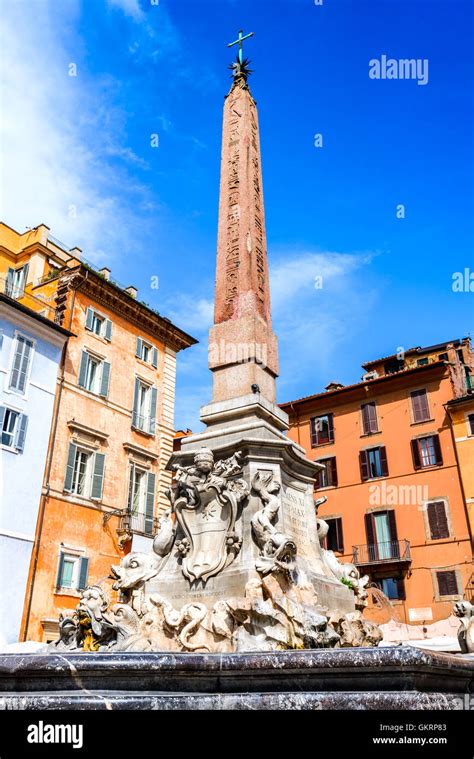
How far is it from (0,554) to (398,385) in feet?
58.0

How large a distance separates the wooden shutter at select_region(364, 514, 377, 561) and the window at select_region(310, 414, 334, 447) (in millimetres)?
4135

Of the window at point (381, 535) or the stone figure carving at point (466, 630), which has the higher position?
the window at point (381, 535)

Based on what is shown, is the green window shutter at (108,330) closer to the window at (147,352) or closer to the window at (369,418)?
the window at (147,352)

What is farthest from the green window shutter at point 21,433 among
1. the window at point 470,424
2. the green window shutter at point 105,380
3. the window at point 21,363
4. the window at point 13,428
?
the window at point 470,424

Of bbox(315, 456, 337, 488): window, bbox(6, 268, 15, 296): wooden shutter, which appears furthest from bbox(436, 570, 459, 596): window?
bbox(6, 268, 15, 296): wooden shutter

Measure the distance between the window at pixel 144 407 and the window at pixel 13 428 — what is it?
4.62 m

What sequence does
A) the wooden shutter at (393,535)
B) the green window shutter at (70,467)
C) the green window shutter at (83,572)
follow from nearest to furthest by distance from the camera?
the green window shutter at (83,572) < the green window shutter at (70,467) < the wooden shutter at (393,535)

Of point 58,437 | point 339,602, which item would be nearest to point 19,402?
point 58,437

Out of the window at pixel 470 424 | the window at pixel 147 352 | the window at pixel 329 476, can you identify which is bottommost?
the window at pixel 329 476

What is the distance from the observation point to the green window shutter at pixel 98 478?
19.5 m

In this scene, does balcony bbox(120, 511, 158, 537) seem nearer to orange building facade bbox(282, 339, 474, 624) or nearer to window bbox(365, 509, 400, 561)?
orange building facade bbox(282, 339, 474, 624)

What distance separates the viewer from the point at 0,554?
1633 centimetres

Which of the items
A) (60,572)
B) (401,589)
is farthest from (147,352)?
(401,589)
